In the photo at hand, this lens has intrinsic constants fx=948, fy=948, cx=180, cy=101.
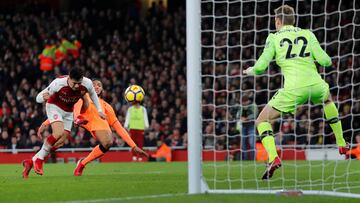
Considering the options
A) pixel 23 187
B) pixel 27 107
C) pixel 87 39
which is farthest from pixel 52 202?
pixel 87 39

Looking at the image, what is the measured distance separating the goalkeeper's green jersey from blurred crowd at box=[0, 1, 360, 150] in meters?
8.24

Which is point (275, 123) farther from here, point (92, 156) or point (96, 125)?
point (92, 156)

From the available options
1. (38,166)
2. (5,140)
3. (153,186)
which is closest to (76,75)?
(38,166)

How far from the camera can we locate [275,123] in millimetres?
21562

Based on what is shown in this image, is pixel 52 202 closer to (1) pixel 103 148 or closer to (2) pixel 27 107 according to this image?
(1) pixel 103 148

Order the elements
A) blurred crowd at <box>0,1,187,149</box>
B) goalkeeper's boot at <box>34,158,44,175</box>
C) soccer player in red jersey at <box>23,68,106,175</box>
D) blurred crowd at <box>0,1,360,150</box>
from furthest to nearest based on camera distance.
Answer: blurred crowd at <box>0,1,187,149</box>
blurred crowd at <box>0,1,360,150</box>
goalkeeper's boot at <box>34,158,44,175</box>
soccer player in red jersey at <box>23,68,106,175</box>

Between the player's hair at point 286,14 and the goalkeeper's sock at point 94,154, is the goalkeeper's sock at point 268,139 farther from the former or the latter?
the goalkeeper's sock at point 94,154

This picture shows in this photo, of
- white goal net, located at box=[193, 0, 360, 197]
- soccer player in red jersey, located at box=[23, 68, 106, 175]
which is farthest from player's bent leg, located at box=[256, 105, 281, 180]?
soccer player in red jersey, located at box=[23, 68, 106, 175]

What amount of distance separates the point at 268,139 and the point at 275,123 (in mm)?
10884

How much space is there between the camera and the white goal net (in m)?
11.4

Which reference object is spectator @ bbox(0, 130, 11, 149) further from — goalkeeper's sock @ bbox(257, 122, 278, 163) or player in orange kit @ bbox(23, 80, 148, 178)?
goalkeeper's sock @ bbox(257, 122, 278, 163)

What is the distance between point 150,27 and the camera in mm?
29406


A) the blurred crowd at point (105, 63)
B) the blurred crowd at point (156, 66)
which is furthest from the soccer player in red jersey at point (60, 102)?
the blurred crowd at point (105, 63)

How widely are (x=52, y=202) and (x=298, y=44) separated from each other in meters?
3.45
